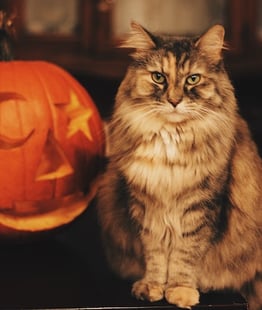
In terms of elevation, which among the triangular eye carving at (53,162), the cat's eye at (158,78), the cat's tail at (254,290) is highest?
the cat's eye at (158,78)

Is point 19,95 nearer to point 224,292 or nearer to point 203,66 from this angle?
point 203,66

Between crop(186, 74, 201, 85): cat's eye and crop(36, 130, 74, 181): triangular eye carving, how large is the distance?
404 millimetres

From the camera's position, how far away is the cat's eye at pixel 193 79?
1379 millimetres

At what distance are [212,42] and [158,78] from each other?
0.16m

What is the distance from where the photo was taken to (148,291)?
1.32 metres

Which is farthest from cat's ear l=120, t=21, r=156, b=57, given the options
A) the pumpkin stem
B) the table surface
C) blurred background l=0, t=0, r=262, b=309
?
blurred background l=0, t=0, r=262, b=309

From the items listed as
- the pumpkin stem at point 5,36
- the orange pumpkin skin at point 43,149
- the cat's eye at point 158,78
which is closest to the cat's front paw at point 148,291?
the orange pumpkin skin at point 43,149

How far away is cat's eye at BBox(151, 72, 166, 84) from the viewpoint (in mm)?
1388

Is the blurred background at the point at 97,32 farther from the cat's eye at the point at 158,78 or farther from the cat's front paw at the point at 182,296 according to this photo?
the cat's front paw at the point at 182,296

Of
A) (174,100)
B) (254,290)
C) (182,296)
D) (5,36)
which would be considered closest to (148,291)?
(182,296)

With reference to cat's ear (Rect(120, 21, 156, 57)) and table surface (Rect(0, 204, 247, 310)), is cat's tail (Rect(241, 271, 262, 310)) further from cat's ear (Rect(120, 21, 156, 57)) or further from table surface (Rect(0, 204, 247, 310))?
cat's ear (Rect(120, 21, 156, 57))

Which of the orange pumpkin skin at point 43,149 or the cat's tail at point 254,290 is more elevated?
the orange pumpkin skin at point 43,149

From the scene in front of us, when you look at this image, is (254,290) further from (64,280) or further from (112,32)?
(112,32)

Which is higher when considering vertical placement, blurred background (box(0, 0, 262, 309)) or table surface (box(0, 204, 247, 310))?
blurred background (box(0, 0, 262, 309))
